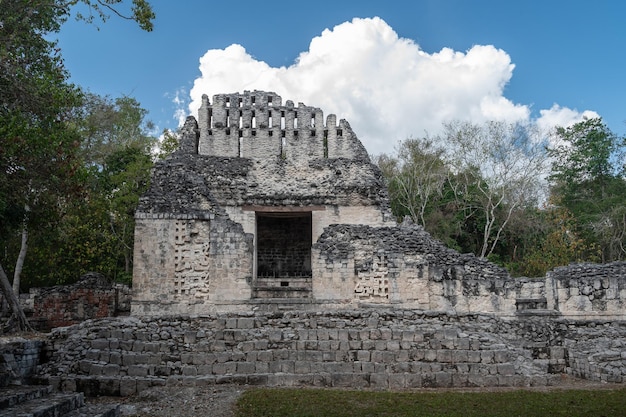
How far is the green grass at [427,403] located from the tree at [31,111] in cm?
549

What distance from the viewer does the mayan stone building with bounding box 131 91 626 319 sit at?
13984mm

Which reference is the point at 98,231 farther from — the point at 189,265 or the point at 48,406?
the point at 48,406

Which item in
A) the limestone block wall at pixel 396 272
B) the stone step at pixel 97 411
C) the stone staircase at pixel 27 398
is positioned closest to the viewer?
the stone staircase at pixel 27 398

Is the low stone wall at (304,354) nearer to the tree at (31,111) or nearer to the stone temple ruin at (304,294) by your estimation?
the stone temple ruin at (304,294)

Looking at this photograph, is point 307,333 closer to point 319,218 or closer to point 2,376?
point 2,376

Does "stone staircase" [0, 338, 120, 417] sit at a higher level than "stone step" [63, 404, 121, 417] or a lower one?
higher

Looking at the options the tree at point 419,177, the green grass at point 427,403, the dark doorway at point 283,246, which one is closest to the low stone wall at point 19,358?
the green grass at point 427,403

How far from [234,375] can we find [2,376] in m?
3.33

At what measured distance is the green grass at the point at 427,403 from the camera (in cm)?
737

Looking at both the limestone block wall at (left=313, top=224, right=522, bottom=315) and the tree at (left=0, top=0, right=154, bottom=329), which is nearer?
the tree at (left=0, top=0, right=154, bottom=329)

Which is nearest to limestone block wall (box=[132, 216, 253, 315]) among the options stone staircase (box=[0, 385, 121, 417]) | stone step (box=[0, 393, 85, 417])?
stone staircase (box=[0, 385, 121, 417])

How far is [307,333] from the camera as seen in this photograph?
33.3 feet

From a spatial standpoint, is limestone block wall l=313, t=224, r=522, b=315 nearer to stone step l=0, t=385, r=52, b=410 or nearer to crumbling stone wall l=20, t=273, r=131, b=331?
crumbling stone wall l=20, t=273, r=131, b=331

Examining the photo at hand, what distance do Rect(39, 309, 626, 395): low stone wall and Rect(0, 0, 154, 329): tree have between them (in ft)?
8.99
